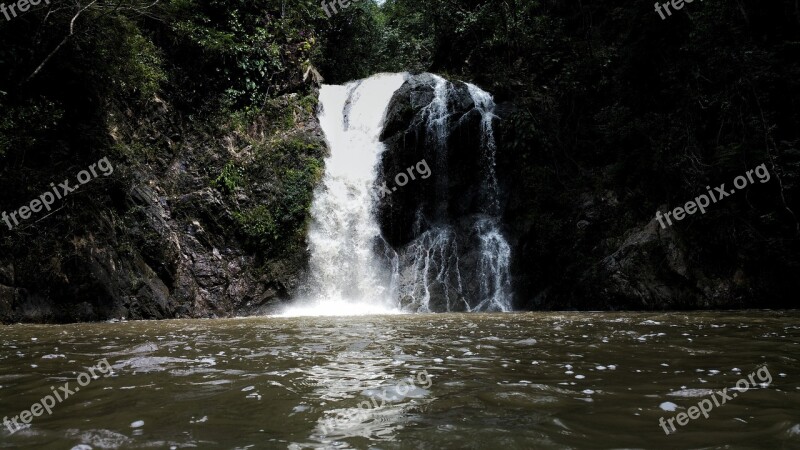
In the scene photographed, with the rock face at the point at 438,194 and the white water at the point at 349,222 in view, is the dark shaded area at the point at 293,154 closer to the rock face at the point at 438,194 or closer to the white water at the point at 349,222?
the white water at the point at 349,222

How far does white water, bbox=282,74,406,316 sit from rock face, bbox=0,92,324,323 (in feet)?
2.80

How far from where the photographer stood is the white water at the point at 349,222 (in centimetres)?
1330

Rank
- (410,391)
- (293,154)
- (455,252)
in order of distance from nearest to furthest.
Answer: (410,391), (455,252), (293,154)

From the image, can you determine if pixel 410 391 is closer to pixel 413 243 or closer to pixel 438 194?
pixel 413 243

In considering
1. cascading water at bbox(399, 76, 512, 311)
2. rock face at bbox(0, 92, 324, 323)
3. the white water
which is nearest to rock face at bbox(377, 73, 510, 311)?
cascading water at bbox(399, 76, 512, 311)

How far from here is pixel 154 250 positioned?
11375 mm

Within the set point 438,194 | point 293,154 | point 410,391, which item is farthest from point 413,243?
point 410,391

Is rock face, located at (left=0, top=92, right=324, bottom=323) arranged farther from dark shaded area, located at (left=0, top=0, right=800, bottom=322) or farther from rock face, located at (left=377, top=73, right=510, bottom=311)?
rock face, located at (left=377, top=73, right=510, bottom=311)

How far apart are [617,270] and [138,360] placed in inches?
426

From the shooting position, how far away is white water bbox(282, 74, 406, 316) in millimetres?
13297

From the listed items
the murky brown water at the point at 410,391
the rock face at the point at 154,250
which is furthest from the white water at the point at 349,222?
the murky brown water at the point at 410,391

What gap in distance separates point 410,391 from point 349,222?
11.6 meters

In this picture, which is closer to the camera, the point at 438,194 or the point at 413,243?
the point at 413,243

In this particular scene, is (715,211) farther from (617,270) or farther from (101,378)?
(101,378)
